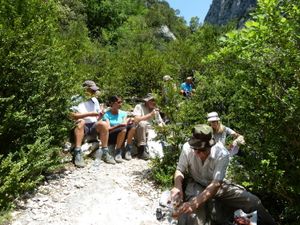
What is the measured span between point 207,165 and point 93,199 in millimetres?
2160

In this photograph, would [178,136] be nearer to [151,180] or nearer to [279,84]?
[151,180]

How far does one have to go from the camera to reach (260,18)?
177 inches

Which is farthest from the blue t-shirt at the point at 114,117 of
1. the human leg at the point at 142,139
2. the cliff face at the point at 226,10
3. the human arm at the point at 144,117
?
the cliff face at the point at 226,10

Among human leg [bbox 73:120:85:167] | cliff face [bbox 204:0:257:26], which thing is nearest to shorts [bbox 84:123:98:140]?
human leg [bbox 73:120:85:167]

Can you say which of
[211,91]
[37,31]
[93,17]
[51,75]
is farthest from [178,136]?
[93,17]

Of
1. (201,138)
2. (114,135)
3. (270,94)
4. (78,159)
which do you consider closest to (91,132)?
(114,135)

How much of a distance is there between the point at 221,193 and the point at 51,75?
11.8 ft

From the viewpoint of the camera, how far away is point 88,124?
8531 mm

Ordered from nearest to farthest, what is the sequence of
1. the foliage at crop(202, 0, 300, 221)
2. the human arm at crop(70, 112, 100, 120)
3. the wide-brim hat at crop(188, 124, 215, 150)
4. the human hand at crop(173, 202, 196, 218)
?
the foliage at crop(202, 0, 300, 221)
the human hand at crop(173, 202, 196, 218)
the wide-brim hat at crop(188, 124, 215, 150)
the human arm at crop(70, 112, 100, 120)

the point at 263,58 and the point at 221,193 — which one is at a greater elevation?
the point at 263,58

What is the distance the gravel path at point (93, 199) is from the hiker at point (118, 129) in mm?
695

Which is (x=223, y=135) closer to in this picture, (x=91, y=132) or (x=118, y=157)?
(x=118, y=157)

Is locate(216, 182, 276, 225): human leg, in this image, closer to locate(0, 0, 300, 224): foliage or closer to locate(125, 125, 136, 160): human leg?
locate(0, 0, 300, 224): foliage

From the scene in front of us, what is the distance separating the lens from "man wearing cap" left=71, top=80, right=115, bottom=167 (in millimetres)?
7715
